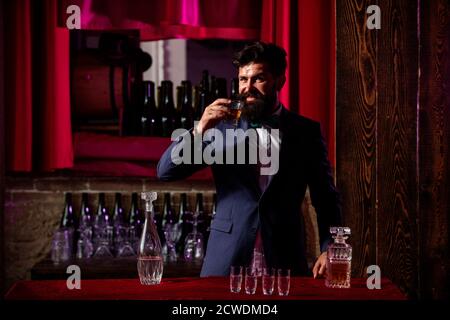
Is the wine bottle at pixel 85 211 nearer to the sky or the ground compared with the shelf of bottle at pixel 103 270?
nearer to the sky

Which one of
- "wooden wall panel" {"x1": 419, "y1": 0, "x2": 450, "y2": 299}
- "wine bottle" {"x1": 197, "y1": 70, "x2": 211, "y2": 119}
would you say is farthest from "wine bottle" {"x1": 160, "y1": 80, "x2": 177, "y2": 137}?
"wooden wall panel" {"x1": 419, "y1": 0, "x2": 450, "y2": 299}

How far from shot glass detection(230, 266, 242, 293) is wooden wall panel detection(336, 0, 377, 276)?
107 cm

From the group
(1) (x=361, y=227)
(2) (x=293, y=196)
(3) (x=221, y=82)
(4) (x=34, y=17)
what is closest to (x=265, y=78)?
(2) (x=293, y=196)

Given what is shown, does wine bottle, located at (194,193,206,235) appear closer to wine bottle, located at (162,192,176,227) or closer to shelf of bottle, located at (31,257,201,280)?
wine bottle, located at (162,192,176,227)

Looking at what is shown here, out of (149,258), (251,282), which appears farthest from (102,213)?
(251,282)

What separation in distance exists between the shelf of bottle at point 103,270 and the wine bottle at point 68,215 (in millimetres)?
389

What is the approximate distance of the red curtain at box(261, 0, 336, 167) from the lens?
10.7 feet

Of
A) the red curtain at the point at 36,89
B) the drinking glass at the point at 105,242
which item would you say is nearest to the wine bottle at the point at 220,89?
the red curtain at the point at 36,89

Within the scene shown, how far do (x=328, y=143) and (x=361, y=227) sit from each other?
592 millimetres

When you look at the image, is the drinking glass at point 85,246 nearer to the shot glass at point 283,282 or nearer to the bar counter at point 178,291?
the bar counter at point 178,291

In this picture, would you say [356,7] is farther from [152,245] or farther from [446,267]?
[152,245]

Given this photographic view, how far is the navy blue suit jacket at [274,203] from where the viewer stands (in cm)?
243

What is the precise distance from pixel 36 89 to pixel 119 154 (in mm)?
560

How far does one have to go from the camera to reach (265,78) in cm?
257
